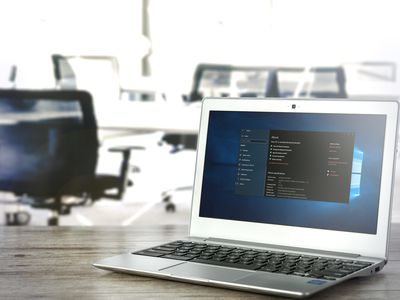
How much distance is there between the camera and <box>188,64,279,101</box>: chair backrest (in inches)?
144

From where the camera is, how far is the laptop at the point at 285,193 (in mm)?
921

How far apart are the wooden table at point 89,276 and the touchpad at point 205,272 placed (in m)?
0.01

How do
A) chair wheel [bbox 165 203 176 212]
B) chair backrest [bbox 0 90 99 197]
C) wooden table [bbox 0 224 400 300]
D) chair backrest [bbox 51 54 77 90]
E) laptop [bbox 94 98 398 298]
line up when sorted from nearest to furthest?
wooden table [bbox 0 224 400 300], laptop [bbox 94 98 398 298], chair backrest [bbox 0 90 99 197], chair backrest [bbox 51 54 77 90], chair wheel [bbox 165 203 176 212]

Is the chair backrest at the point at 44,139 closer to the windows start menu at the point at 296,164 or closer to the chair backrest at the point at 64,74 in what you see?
the chair backrest at the point at 64,74

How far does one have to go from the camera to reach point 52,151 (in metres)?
3.53

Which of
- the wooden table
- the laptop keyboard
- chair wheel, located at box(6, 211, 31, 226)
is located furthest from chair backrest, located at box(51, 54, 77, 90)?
the laptop keyboard

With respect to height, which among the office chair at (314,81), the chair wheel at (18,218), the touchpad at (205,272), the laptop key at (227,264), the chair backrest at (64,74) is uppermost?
the office chair at (314,81)

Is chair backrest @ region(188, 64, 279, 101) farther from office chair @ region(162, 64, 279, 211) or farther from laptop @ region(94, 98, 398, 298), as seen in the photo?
laptop @ region(94, 98, 398, 298)

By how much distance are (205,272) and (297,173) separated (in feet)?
0.80

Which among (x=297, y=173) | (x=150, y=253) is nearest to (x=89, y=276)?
(x=150, y=253)

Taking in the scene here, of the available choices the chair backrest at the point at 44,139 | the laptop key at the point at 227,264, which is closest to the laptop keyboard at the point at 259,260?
the laptop key at the point at 227,264

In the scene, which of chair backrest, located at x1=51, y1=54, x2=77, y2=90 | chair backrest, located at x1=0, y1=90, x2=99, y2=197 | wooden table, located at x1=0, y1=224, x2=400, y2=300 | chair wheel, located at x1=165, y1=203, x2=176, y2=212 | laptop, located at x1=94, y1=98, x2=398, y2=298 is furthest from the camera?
chair wheel, located at x1=165, y1=203, x2=176, y2=212

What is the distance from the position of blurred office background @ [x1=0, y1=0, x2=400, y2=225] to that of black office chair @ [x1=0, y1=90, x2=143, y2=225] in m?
0.06

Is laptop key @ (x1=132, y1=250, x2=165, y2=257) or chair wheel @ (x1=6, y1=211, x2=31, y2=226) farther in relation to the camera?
chair wheel @ (x1=6, y1=211, x2=31, y2=226)
